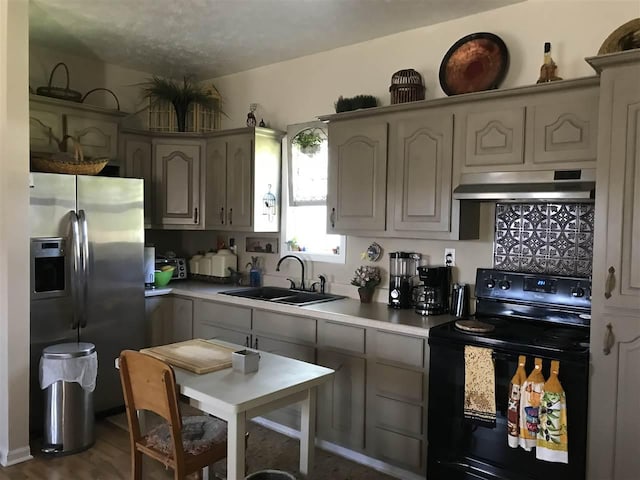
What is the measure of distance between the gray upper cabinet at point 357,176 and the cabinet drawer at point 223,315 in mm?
861

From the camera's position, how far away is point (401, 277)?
3416 millimetres

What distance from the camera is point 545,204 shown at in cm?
294

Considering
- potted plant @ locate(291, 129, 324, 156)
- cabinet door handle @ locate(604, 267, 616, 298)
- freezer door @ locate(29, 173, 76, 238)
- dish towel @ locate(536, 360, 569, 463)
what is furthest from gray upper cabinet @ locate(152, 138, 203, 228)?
Answer: cabinet door handle @ locate(604, 267, 616, 298)

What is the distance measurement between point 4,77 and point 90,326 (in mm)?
1647

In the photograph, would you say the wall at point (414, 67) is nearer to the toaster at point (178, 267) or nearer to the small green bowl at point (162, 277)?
the toaster at point (178, 267)

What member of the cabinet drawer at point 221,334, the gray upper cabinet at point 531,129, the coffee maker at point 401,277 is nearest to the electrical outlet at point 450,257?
the coffee maker at point 401,277

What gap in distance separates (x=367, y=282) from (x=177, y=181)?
1.91 meters

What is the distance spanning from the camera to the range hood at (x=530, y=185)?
2531 mm

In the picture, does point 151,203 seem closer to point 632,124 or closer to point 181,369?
point 181,369

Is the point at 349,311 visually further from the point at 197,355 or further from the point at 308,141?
the point at 308,141

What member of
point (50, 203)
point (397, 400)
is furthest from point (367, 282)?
point (50, 203)

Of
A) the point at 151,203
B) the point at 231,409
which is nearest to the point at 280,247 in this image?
the point at 151,203

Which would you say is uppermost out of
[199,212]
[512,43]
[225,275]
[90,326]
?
[512,43]

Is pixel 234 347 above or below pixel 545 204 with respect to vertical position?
below
